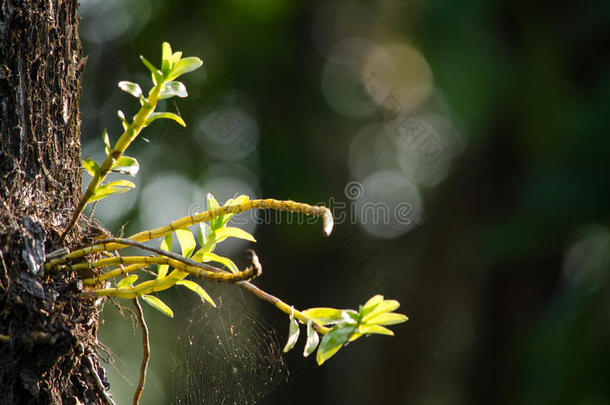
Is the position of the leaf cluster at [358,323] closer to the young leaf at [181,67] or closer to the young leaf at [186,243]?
the young leaf at [186,243]

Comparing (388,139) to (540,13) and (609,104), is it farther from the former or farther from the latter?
(609,104)

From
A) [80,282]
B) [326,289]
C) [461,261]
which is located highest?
[80,282]

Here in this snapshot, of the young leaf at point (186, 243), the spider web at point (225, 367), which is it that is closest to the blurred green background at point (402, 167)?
the spider web at point (225, 367)

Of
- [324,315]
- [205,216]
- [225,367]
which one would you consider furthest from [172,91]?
[225,367]

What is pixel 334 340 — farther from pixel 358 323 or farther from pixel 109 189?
pixel 109 189

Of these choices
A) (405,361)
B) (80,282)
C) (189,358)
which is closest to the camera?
(80,282)

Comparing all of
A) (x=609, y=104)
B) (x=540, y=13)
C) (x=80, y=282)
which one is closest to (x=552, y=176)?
(x=609, y=104)

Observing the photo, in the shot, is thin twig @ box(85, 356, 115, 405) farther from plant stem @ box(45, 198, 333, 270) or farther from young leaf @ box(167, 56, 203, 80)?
young leaf @ box(167, 56, 203, 80)

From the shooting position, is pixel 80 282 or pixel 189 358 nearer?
pixel 80 282
